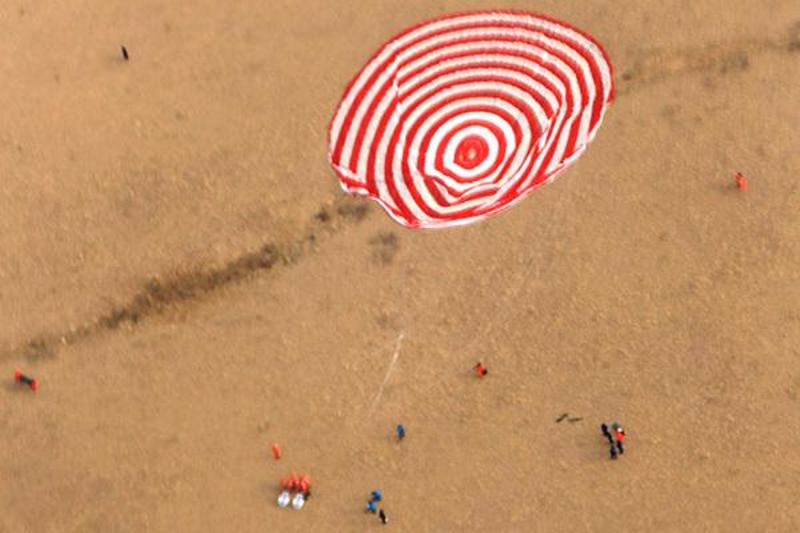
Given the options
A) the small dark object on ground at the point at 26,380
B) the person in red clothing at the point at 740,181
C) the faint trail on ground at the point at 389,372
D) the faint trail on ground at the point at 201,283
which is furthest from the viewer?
the person in red clothing at the point at 740,181

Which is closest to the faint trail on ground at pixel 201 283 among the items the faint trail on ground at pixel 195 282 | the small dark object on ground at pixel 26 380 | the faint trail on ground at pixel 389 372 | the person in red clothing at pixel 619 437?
the faint trail on ground at pixel 195 282

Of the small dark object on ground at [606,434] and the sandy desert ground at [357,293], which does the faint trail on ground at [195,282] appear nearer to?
the sandy desert ground at [357,293]

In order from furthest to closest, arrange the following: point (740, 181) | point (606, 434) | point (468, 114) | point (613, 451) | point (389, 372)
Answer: point (468, 114)
point (740, 181)
point (389, 372)
point (606, 434)
point (613, 451)

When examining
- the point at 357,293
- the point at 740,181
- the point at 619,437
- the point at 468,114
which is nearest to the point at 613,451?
the point at 619,437

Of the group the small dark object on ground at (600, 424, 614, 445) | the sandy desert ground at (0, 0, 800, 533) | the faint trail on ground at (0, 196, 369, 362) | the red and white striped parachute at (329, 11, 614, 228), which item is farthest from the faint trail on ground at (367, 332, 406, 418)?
the small dark object on ground at (600, 424, 614, 445)

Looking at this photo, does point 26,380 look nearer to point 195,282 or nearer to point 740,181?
point 195,282

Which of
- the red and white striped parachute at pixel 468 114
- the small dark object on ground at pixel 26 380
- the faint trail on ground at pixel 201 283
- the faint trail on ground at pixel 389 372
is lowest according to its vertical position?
the faint trail on ground at pixel 389 372

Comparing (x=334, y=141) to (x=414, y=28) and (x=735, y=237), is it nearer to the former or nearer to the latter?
(x=414, y=28)

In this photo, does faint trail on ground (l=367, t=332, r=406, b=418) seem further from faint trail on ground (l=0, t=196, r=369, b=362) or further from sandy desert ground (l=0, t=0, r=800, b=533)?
faint trail on ground (l=0, t=196, r=369, b=362)
